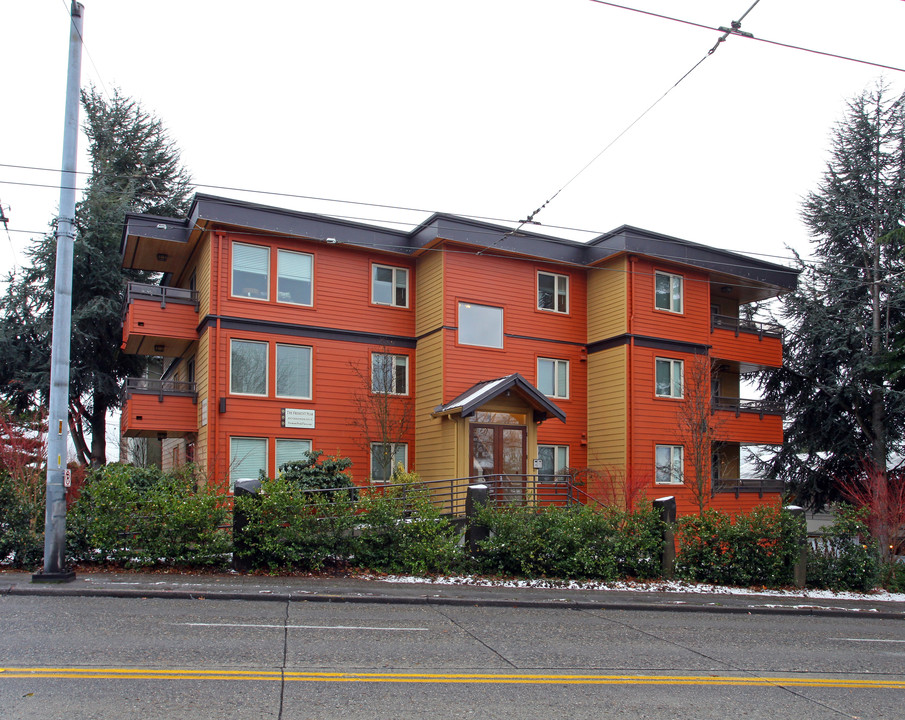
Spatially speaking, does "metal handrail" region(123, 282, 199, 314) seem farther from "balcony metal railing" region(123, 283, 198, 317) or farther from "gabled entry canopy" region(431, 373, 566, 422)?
"gabled entry canopy" region(431, 373, 566, 422)

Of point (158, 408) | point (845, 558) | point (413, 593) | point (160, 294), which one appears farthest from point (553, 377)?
point (413, 593)

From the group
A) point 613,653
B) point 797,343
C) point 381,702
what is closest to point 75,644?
point 381,702

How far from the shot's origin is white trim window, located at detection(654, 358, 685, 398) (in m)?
25.3

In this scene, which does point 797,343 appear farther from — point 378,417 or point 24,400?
point 24,400

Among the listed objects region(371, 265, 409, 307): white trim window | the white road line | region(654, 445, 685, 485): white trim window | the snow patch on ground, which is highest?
region(371, 265, 409, 307): white trim window

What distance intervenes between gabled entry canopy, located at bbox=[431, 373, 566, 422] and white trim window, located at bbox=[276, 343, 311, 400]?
383cm

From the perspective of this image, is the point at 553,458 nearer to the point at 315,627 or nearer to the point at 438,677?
the point at 315,627

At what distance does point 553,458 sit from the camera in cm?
2534

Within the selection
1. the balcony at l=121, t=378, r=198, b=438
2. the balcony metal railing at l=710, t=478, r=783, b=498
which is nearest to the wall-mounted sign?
the balcony at l=121, t=378, r=198, b=438

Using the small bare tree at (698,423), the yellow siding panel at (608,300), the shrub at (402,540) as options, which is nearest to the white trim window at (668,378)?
the small bare tree at (698,423)

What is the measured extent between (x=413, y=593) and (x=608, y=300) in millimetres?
14583

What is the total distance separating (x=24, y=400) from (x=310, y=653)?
2825 cm

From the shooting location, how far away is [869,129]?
30.5m

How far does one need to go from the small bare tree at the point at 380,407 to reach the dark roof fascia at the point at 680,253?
762 cm
